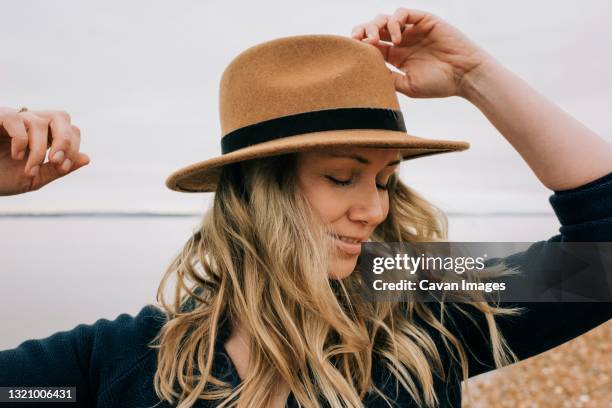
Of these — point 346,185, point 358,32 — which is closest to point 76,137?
point 346,185

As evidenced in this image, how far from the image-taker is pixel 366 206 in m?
1.58

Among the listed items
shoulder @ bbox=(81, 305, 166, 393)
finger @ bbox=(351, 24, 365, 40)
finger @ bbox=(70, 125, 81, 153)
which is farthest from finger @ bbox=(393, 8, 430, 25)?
shoulder @ bbox=(81, 305, 166, 393)

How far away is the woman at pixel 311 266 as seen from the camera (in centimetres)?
157

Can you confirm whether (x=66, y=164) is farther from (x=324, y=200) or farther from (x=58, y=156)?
(x=324, y=200)

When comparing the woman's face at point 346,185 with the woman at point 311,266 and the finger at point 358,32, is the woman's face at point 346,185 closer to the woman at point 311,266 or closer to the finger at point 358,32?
the woman at point 311,266

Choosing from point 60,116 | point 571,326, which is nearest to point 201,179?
point 60,116

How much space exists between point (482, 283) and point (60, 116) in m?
1.45

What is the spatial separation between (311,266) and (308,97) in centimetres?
54

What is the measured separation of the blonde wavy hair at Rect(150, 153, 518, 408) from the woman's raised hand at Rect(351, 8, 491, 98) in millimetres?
604

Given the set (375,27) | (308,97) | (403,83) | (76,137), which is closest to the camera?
(76,137)

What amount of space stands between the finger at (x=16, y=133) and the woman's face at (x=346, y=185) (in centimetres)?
77

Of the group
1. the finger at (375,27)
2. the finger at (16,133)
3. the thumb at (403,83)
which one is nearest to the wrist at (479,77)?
the thumb at (403,83)

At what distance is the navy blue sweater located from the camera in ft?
5.11

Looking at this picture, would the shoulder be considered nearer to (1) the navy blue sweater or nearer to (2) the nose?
(1) the navy blue sweater
